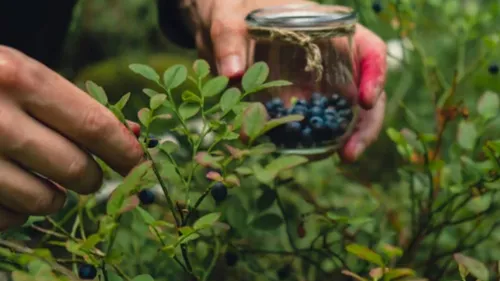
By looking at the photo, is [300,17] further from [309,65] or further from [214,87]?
[214,87]

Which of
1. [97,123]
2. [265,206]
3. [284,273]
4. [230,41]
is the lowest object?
[284,273]

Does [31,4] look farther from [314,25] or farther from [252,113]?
[252,113]

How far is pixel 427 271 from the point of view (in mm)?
1345

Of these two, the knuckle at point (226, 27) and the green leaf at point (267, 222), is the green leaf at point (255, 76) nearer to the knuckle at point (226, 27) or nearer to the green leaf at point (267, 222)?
the green leaf at point (267, 222)

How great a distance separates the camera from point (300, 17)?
4.31 ft

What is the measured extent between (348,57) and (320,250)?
0.32 meters

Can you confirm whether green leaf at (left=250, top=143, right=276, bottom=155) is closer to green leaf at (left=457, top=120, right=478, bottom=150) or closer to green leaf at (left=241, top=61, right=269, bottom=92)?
green leaf at (left=241, top=61, right=269, bottom=92)

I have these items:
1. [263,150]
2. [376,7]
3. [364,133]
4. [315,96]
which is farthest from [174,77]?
[376,7]

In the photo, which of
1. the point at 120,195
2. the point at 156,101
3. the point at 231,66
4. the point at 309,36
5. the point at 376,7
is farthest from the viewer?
the point at 376,7

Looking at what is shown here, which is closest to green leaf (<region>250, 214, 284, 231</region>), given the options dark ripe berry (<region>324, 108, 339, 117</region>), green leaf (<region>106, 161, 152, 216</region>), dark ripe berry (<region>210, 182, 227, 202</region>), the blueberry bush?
the blueberry bush

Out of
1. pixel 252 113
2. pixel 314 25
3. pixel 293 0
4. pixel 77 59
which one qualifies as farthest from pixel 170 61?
pixel 252 113

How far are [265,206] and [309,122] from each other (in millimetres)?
160

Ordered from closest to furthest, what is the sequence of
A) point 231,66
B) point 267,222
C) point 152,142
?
point 152,142
point 267,222
point 231,66

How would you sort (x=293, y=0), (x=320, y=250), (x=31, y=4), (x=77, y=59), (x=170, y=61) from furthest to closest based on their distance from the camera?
(x=77, y=59) → (x=170, y=61) → (x=31, y=4) → (x=293, y=0) → (x=320, y=250)
